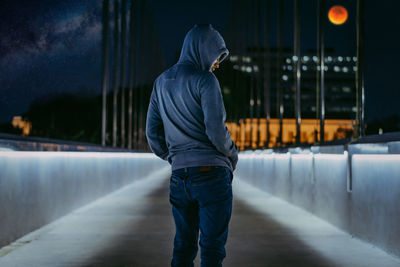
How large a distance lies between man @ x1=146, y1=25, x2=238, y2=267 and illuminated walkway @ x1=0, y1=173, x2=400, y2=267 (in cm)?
179

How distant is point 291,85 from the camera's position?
136 metres

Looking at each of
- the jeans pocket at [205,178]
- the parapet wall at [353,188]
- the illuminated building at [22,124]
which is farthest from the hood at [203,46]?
the illuminated building at [22,124]

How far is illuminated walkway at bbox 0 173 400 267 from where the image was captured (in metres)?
5.36

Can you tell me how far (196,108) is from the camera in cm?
338

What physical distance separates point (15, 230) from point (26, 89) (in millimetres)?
2654

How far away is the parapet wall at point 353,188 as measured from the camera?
568 centimetres

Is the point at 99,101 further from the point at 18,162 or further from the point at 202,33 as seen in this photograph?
the point at 202,33

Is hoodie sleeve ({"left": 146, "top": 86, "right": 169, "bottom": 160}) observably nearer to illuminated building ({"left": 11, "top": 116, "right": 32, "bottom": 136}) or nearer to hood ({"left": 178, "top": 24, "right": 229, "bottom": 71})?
hood ({"left": 178, "top": 24, "right": 229, "bottom": 71})

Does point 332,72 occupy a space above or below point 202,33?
above

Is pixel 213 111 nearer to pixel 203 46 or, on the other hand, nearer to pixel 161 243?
pixel 203 46

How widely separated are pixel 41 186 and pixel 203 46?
15.2 feet

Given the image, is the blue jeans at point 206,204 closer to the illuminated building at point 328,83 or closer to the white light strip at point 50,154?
the white light strip at point 50,154

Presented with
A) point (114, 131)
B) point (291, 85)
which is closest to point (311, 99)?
point (291, 85)

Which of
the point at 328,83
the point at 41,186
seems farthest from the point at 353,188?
the point at 328,83
